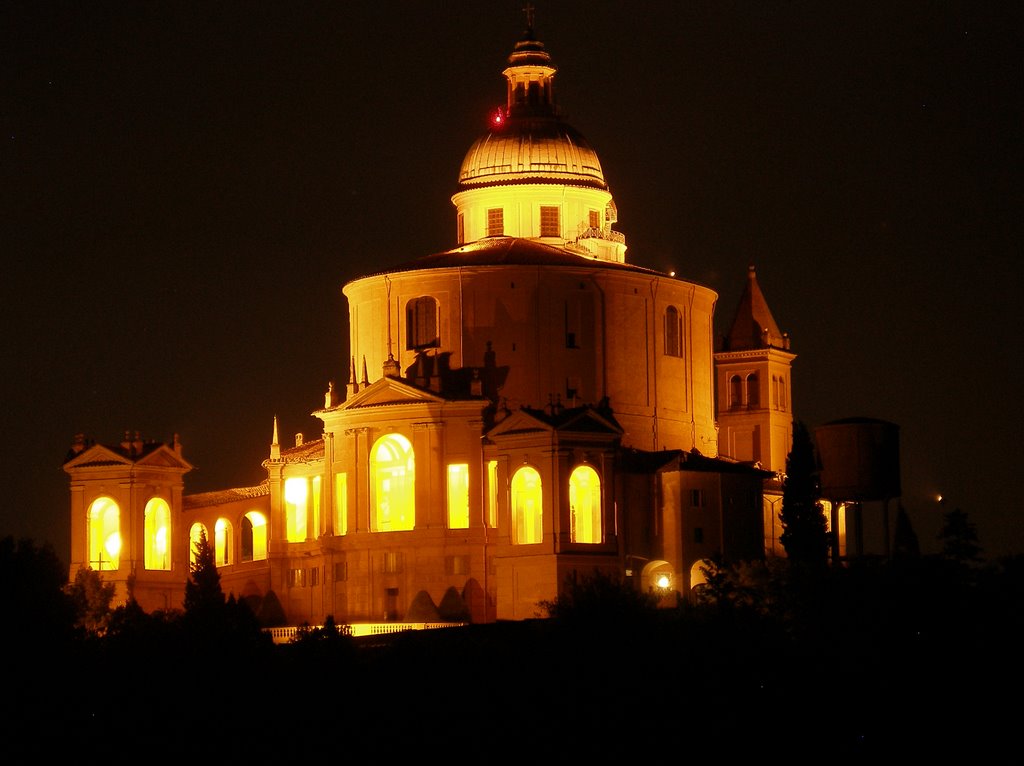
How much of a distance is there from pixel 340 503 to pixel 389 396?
4.10m

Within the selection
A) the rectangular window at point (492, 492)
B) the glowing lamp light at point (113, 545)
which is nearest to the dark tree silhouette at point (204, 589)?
the glowing lamp light at point (113, 545)

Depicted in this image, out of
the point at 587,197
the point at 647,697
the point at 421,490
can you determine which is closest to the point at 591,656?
the point at 647,697

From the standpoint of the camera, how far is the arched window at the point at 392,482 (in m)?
126

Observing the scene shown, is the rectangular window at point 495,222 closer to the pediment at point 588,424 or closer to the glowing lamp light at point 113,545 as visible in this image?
the pediment at point 588,424

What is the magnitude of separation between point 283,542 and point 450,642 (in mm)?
19923

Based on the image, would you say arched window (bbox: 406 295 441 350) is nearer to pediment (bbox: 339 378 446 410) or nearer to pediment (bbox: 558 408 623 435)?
pediment (bbox: 339 378 446 410)

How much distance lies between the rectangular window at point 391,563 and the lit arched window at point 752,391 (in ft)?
68.0

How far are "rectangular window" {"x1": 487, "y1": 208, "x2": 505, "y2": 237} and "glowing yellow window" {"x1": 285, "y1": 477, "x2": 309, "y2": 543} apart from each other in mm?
11051

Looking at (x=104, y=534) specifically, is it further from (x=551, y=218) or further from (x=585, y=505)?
(x=551, y=218)

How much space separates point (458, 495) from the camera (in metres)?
126

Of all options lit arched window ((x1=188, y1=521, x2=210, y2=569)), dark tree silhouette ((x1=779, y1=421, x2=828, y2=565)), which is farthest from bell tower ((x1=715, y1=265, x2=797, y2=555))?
lit arched window ((x1=188, y1=521, x2=210, y2=569))

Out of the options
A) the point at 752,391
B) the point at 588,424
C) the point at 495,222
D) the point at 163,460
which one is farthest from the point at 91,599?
the point at 752,391

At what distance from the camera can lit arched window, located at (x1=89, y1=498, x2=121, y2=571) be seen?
13125 centimetres

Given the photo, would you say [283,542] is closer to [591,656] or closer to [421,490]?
[421,490]
